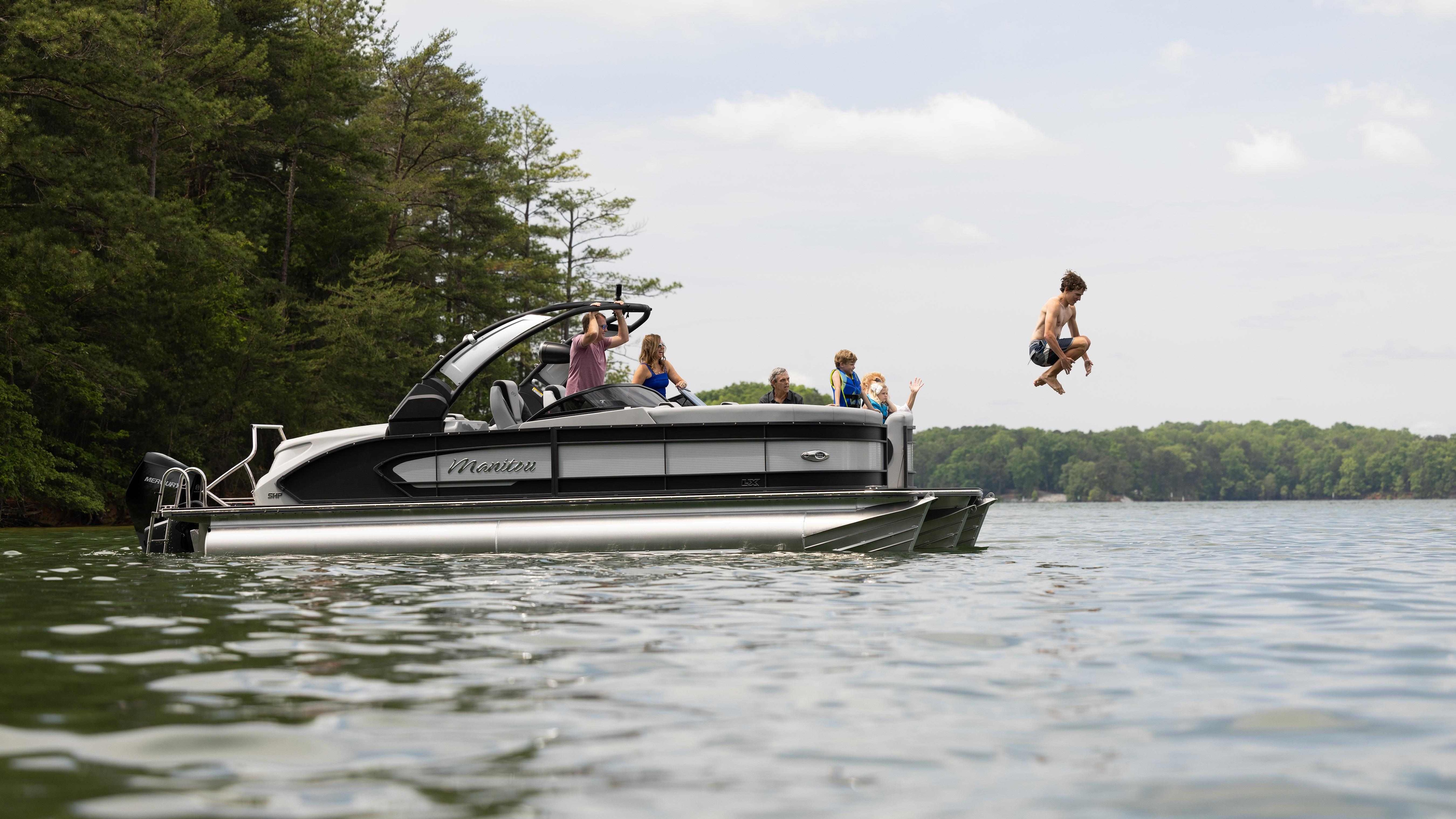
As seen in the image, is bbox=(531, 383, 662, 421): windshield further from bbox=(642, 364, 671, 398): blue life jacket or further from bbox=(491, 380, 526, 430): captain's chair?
bbox=(642, 364, 671, 398): blue life jacket

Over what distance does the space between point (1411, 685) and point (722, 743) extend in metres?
2.82

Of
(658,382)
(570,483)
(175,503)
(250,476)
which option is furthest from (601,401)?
(175,503)

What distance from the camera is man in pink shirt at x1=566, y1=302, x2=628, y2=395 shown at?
1237 cm

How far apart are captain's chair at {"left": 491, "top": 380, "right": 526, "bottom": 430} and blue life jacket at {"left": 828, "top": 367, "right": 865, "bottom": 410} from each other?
3.79 m

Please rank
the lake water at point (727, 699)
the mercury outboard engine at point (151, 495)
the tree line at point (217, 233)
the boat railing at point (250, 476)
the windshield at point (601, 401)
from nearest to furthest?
the lake water at point (727, 699) < the boat railing at point (250, 476) < the windshield at point (601, 401) < the mercury outboard engine at point (151, 495) < the tree line at point (217, 233)

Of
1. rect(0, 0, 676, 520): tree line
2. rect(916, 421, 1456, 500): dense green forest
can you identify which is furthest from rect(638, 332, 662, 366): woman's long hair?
rect(916, 421, 1456, 500): dense green forest

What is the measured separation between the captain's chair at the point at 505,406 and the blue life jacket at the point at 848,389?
12.4 feet

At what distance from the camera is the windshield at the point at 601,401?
11.8 metres

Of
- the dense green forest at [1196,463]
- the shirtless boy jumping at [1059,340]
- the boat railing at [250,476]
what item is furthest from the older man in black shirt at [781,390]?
the dense green forest at [1196,463]

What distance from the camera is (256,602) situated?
769 centimetres

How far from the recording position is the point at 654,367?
1284 cm

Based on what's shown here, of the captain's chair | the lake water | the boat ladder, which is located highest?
the captain's chair

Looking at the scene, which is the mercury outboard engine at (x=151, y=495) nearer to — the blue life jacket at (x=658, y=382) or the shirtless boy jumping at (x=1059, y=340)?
the blue life jacket at (x=658, y=382)

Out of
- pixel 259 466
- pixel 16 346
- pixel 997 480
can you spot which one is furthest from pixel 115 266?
pixel 997 480
